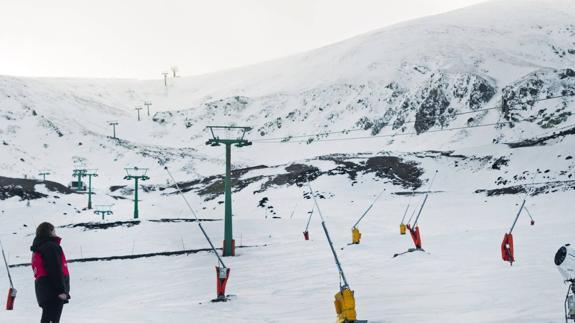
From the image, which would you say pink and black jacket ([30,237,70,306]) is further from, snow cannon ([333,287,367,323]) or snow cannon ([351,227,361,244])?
snow cannon ([351,227,361,244])

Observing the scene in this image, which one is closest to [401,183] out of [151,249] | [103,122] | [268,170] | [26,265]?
[268,170]

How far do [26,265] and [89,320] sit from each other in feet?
58.1

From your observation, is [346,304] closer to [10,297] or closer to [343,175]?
[10,297]

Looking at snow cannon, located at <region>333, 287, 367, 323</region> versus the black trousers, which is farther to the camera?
snow cannon, located at <region>333, 287, 367, 323</region>

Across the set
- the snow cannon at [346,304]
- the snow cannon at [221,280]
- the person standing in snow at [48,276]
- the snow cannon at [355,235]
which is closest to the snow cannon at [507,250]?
the snow cannon at [221,280]

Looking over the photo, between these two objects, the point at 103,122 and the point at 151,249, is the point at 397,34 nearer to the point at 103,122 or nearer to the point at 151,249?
the point at 103,122

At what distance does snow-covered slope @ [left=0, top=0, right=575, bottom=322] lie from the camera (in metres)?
14.7

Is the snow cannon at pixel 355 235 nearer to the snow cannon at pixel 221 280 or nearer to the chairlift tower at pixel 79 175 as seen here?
the snow cannon at pixel 221 280

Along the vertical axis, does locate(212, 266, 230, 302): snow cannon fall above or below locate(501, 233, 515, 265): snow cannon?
below

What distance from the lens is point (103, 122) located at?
488 feet

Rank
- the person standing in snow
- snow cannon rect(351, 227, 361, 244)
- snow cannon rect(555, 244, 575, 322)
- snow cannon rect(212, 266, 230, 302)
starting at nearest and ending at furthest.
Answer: snow cannon rect(555, 244, 575, 322)
the person standing in snow
snow cannon rect(212, 266, 230, 302)
snow cannon rect(351, 227, 361, 244)

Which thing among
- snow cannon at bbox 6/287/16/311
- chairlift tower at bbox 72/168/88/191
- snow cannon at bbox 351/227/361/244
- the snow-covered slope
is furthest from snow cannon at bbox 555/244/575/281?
chairlift tower at bbox 72/168/88/191

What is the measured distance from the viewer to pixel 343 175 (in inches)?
2785

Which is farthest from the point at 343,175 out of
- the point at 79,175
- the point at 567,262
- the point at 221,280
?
the point at 567,262
